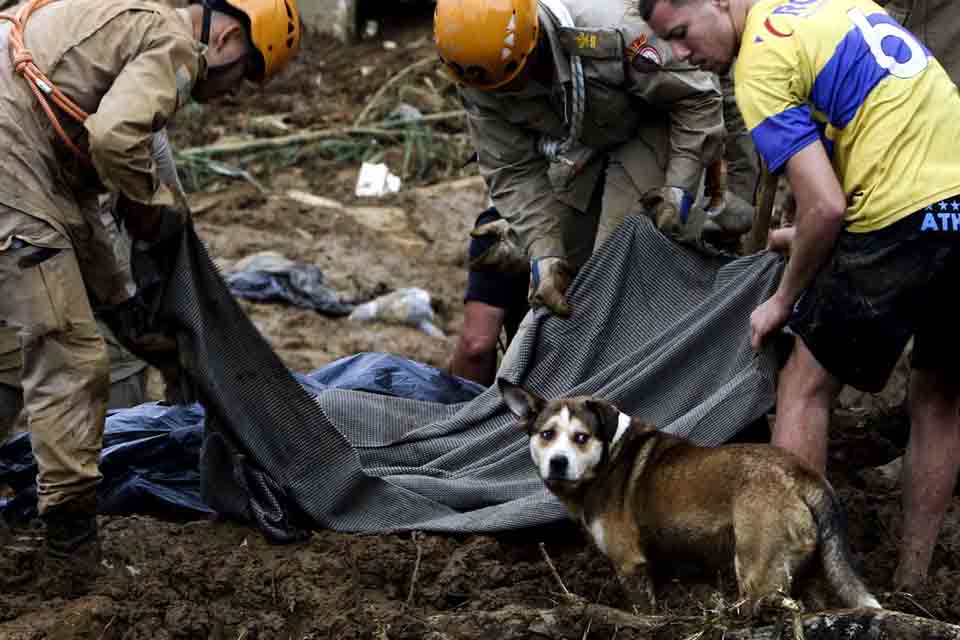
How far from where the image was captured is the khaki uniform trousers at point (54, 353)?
4.58m

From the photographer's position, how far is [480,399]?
616cm

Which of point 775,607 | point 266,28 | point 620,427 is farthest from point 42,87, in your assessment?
point 775,607

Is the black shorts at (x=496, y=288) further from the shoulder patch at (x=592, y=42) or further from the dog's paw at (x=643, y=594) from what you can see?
the dog's paw at (x=643, y=594)

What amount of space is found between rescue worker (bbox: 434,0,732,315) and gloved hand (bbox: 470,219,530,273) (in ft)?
0.69

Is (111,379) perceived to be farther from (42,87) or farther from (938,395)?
(938,395)

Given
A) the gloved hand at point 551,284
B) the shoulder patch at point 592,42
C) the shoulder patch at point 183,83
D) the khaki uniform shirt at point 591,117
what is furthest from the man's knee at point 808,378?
the shoulder patch at point 183,83

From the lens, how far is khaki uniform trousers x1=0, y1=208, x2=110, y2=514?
458cm

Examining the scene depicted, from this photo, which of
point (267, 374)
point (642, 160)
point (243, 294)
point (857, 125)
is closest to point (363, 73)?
point (243, 294)

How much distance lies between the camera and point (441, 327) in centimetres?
1013

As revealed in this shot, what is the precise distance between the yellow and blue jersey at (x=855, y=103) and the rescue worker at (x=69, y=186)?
6.20 feet

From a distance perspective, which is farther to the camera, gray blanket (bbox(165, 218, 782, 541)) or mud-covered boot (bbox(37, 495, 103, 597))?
gray blanket (bbox(165, 218, 782, 541))

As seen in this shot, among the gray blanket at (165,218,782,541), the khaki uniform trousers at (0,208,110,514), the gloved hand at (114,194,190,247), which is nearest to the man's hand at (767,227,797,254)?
the gray blanket at (165,218,782,541)

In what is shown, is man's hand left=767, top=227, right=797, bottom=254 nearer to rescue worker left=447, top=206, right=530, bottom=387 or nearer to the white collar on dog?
the white collar on dog

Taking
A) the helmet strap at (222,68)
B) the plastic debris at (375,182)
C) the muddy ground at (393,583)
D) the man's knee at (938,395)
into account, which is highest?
the helmet strap at (222,68)
